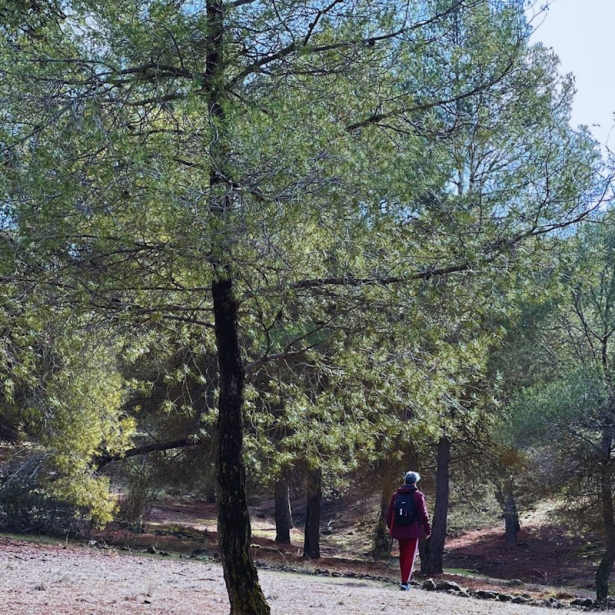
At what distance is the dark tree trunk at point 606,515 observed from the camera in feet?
54.6

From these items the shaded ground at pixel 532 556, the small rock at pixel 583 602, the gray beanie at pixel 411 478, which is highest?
the gray beanie at pixel 411 478

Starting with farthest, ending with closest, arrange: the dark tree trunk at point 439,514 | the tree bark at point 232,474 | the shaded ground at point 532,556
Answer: the shaded ground at point 532,556
the dark tree trunk at point 439,514
the tree bark at point 232,474

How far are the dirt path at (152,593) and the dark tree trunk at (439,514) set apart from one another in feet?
19.8

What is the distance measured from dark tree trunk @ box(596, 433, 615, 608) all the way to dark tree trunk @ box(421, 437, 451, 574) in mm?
3631

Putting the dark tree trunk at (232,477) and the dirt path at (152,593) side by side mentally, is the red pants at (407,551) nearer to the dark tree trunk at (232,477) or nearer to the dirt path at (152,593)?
the dirt path at (152,593)

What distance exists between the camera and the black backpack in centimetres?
1066

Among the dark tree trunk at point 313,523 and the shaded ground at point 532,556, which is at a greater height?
the dark tree trunk at point 313,523

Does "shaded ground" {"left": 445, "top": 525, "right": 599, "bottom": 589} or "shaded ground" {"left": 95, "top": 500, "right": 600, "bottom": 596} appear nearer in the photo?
"shaded ground" {"left": 95, "top": 500, "right": 600, "bottom": 596}

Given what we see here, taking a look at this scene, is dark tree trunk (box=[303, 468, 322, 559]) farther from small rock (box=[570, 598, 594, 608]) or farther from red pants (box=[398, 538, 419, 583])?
red pants (box=[398, 538, 419, 583])

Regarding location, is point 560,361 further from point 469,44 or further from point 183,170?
point 183,170

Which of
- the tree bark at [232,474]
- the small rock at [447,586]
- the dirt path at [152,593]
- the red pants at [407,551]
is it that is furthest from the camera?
the small rock at [447,586]

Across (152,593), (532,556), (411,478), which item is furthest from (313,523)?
(152,593)

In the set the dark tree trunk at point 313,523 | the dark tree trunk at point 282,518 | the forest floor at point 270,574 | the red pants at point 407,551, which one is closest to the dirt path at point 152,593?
the forest floor at point 270,574

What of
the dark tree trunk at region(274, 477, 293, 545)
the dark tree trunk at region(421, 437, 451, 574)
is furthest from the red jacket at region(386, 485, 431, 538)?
the dark tree trunk at region(274, 477, 293, 545)
